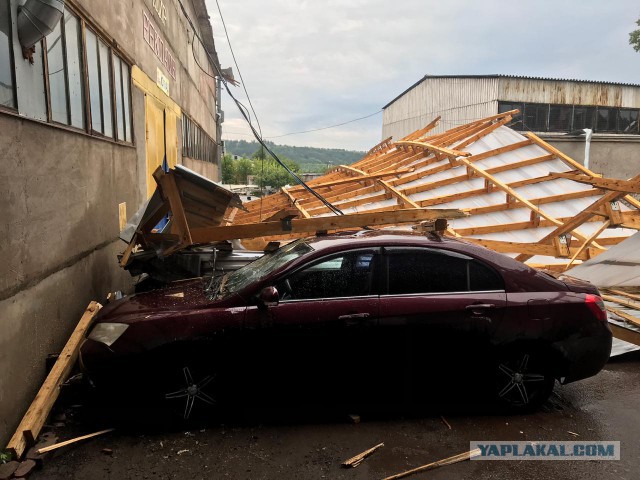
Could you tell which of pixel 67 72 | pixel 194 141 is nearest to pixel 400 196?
pixel 67 72

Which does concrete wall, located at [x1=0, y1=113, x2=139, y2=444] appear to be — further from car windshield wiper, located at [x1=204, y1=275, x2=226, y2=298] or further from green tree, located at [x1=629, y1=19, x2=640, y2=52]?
green tree, located at [x1=629, y1=19, x2=640, y2=52]

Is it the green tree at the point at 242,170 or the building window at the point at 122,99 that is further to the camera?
the green tree at the point at 242,170

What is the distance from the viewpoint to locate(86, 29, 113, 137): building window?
20.4 ft

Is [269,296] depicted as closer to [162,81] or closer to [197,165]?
[162,81]

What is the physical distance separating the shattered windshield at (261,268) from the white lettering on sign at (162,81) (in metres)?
8.00

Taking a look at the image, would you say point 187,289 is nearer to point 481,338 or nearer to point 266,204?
point 481,338

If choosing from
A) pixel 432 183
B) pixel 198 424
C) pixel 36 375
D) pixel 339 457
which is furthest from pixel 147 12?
pixel 339 457

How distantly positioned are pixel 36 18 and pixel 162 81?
7885 mm

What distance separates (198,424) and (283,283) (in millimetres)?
1365

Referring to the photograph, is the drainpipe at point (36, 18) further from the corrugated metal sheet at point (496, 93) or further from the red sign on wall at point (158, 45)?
the corrugated metal sheet at point (496, 93)

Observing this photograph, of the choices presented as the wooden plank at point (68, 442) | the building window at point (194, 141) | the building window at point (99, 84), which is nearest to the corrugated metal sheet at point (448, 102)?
the building window at point (194, 141)

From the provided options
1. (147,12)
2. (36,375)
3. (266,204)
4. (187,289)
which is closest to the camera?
(36,375)

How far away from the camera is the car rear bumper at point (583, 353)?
3.82 m

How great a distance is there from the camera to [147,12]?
Answer: 931 cm
